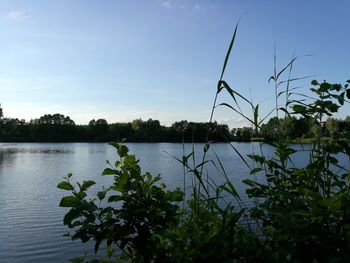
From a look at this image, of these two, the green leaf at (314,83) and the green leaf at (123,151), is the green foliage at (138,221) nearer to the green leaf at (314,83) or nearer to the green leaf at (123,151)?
the green leaf at (123,151)

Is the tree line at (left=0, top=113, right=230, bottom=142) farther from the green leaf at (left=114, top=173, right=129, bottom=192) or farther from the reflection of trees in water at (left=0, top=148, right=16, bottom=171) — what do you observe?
the green leaf at (left=114, top=173, right=129, bottom=192)

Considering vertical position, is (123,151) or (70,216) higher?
(123,151)

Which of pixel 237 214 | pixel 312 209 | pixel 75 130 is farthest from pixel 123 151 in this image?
pixel 75 130

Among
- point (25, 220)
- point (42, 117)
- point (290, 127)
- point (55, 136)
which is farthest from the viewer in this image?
point (42, 117)

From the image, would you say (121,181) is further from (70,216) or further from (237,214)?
(237,214)

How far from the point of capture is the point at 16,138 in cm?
14562

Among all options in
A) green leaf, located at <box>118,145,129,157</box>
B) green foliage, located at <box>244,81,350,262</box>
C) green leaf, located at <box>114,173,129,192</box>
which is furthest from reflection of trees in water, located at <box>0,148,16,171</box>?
green foliage, located at <box>244,81,350,262</box>

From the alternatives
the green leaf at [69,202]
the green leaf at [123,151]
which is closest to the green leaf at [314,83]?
the green leaf at [123,151]

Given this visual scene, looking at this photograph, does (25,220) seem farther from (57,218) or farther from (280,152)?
(280,152)

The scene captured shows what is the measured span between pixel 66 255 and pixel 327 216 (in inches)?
420

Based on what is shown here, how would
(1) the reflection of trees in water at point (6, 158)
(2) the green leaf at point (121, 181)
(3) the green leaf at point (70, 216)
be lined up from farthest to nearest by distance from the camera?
(1) the reflection of trees in water at point (6, 158) < (2) the green leaf at point (121, 181) < (3) the green leaf at point (70, 216)

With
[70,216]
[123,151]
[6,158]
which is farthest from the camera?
[6,158]

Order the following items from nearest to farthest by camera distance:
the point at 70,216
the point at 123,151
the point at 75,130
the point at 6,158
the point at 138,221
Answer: the point at 70,216 < the point at 138,221 < the point at 123,151 < the point at 6,158 < the point at 75,130

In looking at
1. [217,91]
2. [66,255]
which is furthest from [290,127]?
[66,255]
